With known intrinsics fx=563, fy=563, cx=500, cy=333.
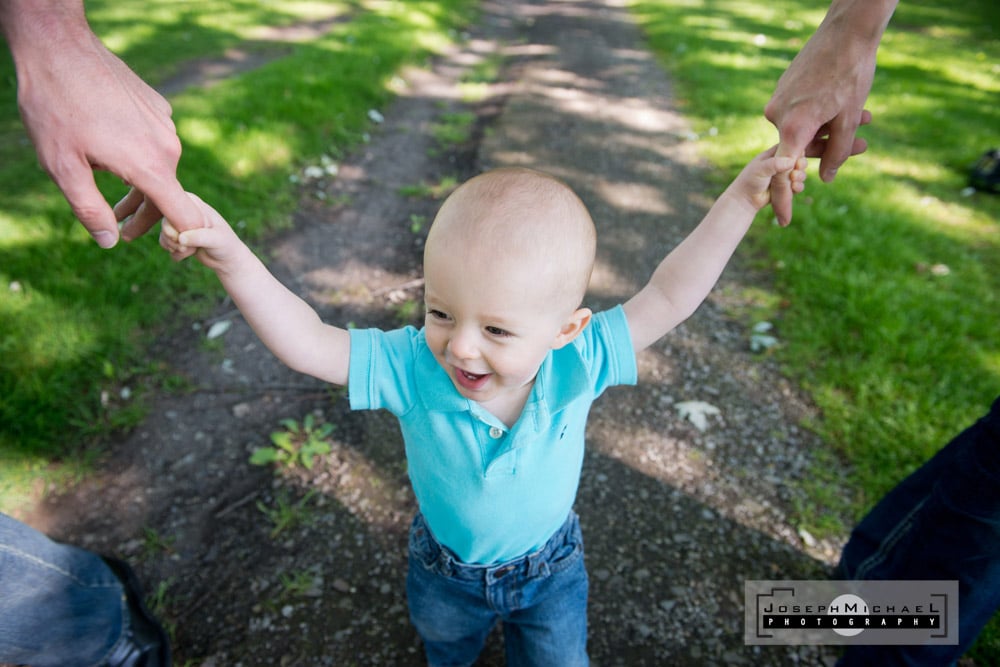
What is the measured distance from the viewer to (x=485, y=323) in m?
1.12

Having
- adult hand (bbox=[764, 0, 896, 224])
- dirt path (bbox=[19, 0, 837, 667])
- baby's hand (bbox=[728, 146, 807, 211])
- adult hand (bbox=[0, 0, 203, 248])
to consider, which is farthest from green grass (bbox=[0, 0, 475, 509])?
adult hand (bbox=[764, 0, 896, 224])

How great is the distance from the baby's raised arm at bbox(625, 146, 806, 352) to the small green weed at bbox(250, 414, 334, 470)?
5.38ft

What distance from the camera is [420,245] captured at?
12.6ft

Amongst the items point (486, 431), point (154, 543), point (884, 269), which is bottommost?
point (154, 543)

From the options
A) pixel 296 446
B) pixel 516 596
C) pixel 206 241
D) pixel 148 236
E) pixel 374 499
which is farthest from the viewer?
pixel 148 236

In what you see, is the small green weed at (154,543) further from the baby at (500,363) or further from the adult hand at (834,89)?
the adult hand at (834,89)

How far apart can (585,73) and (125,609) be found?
24.0 feet

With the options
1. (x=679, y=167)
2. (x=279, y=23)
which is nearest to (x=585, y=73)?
(x=679, y=167)

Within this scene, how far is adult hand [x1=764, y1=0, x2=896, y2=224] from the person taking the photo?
1.30 metres

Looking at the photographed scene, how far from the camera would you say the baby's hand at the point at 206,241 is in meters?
0.98

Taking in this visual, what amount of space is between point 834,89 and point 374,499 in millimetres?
2106

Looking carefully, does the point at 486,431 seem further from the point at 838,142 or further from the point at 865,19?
the point at 865,19

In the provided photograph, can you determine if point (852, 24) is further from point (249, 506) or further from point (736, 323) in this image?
point (249, 506)

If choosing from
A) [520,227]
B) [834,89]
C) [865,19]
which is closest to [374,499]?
[520,227]
